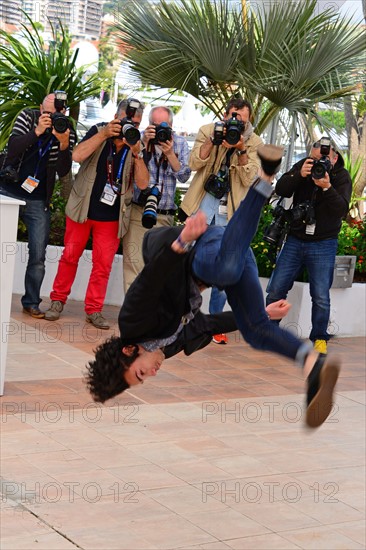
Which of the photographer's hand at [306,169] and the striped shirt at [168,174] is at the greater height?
the photographer's hand at [306,169]

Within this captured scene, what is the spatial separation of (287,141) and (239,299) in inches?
299

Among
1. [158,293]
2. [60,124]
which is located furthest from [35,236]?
[158,293]

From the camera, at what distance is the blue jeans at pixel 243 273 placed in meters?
3.39

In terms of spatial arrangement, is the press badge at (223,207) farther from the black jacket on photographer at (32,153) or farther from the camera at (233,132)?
the camera at (233,132)

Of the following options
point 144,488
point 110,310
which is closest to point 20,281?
point 110,310

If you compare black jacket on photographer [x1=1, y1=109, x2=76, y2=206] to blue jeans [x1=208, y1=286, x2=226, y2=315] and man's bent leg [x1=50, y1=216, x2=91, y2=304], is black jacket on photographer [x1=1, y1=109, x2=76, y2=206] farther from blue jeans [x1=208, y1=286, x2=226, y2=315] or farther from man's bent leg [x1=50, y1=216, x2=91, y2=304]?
blue jeans [x1=208, y1=286, x2=226, y2=315]

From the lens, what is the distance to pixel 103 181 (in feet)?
27.3

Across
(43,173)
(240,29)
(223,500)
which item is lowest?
(223,500)

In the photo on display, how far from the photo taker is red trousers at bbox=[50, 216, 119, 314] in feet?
28.9

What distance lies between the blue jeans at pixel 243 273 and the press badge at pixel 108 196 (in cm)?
437

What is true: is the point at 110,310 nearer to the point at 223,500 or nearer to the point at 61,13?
the point at 61,13

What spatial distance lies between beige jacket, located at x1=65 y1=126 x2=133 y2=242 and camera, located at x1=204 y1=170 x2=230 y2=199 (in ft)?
3.81

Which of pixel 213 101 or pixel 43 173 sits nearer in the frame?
pixel 43 173

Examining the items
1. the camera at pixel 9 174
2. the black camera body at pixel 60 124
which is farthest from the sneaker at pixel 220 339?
the black camera body at pixel 60 124
